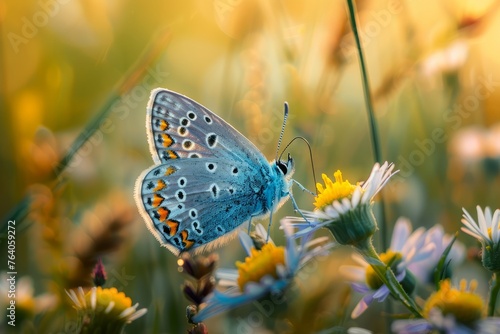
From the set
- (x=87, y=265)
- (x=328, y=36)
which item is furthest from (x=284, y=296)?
(x=328, y=36)

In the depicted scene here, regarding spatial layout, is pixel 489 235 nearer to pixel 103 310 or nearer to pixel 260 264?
pixel 260 264

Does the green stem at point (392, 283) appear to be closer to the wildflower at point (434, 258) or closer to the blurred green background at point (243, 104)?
the wildflower at point (434, 258)

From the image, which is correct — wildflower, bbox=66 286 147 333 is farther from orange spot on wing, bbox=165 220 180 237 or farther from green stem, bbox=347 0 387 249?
green stem, bbox=347 0 387 249

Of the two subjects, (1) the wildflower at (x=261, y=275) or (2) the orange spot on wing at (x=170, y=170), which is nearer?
(1) the wildflower at (x=261, y=275)

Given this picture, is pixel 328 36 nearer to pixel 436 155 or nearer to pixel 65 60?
pixel 436 155

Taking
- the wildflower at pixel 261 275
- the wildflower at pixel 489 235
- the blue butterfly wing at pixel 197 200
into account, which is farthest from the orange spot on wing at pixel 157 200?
the wildflower at pixel 489 235

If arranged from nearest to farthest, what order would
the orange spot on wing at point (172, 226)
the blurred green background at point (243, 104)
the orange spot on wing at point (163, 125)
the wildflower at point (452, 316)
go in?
1. the wildflower at point (452, 316)
2. the orange spot on wing at point (172, 226)
3. the orange spot on wing at point (163, 125)
4. the blurred green background at point (243, 104)
